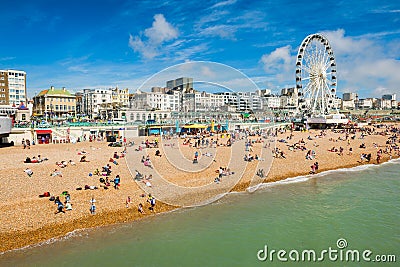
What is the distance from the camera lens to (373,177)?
19.3 meters

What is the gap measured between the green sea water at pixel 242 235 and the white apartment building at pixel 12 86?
5964cm

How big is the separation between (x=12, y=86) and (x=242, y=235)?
66640 mm

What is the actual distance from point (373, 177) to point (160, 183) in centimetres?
1386

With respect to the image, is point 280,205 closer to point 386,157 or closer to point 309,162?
point 309,162

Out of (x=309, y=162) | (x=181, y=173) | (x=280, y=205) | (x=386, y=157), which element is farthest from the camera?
(x=386, y=157)

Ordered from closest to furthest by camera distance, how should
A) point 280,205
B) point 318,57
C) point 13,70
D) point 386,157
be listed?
point 280,205, point 386,157, point 318,57, point 13,70

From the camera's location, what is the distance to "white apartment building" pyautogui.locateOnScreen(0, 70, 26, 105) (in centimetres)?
6059

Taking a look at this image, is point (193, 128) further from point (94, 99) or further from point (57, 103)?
point (94, 99)

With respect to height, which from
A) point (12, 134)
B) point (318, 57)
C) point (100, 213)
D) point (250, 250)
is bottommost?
point (250, 250)

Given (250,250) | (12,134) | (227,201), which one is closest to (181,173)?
(227,201)

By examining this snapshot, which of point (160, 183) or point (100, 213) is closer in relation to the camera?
point (100, 213)

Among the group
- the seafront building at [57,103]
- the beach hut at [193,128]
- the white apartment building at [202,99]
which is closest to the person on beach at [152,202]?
the white apartment building at [202,99]

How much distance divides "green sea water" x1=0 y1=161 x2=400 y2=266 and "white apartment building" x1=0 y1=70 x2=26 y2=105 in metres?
59.6

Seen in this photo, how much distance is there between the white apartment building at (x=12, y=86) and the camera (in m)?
60.6
